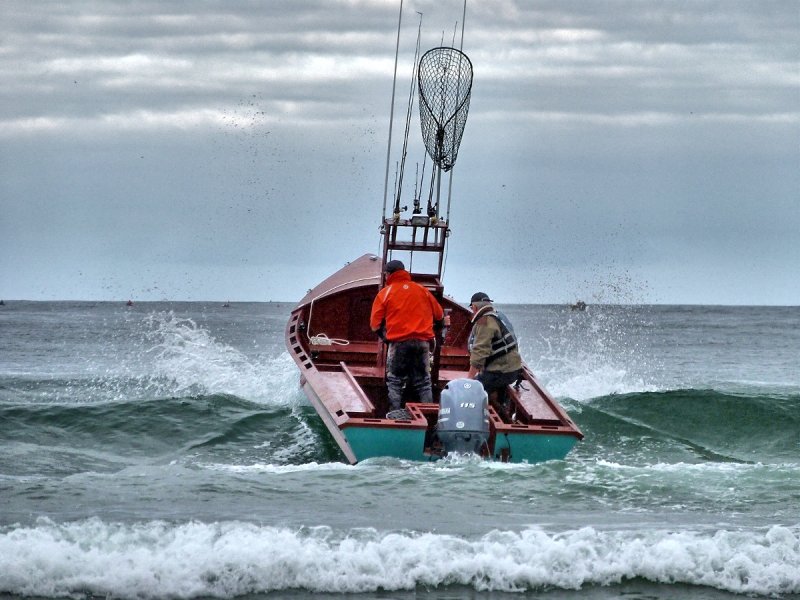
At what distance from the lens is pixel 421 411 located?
33.9 ft

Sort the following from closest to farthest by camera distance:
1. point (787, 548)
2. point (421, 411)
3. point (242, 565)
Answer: point (242, 565), point (787, 548), point (421, 411)

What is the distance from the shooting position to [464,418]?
9531 millimetres

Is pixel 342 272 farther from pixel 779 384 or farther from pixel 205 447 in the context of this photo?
pixel 779 384

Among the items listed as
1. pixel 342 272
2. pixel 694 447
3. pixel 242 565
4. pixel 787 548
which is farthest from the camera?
pixel 342 272

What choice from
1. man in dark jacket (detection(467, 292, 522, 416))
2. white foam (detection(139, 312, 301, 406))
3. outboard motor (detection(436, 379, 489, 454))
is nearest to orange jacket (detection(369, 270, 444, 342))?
man in dark jacket (detection(467, 292, 522, 416))

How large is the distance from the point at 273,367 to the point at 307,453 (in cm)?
649

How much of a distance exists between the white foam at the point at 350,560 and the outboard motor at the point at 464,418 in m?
2.04

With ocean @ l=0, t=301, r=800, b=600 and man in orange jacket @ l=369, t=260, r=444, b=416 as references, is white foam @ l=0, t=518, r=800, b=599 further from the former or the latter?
man in orange jacket @ l=369, t=260, r=444, b=416

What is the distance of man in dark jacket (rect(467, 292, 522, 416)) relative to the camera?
10477mm

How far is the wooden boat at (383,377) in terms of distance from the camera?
963 centimetres

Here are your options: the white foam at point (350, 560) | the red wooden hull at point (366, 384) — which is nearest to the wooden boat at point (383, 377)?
the red wooden hull at point (366, 384)

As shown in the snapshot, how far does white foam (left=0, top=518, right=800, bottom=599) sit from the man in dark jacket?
3.14m

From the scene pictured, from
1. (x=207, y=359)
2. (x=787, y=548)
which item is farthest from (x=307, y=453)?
(x=207, y=359)

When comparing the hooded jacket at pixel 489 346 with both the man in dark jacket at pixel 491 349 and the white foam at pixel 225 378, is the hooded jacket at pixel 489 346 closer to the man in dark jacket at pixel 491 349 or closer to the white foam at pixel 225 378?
the man in dark jacket at pixel 491 349
